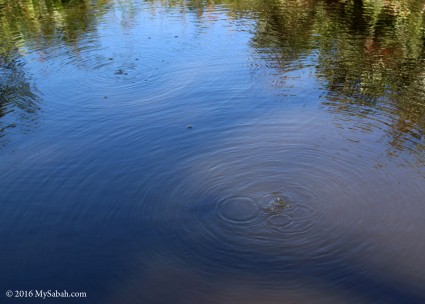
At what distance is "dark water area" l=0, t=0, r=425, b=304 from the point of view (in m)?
4.38

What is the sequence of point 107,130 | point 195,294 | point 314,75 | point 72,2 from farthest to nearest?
point 72,2 → point 314,75 → point 107,130 → point 195,294

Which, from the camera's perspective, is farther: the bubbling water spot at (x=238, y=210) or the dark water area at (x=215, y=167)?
the bubbling water spot at (x=238, y=210)

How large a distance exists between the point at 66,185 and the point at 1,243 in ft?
3.53

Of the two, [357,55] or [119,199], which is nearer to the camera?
[119,199]

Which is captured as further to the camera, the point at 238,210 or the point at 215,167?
the point at 215,167

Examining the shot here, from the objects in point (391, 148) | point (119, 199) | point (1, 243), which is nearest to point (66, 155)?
point (119, 199)

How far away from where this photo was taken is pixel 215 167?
5938 mm

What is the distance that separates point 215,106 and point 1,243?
156 inches

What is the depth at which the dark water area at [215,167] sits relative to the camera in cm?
438

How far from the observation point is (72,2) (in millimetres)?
15312

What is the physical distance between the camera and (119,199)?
541 cm

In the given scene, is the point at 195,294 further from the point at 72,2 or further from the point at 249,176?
the point at 72,2

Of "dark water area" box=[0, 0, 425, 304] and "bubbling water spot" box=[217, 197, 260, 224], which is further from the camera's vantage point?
"bubbling water spot" box=[217, 197, 260, 224]

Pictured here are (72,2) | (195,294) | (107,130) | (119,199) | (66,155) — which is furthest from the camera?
(72,2)
